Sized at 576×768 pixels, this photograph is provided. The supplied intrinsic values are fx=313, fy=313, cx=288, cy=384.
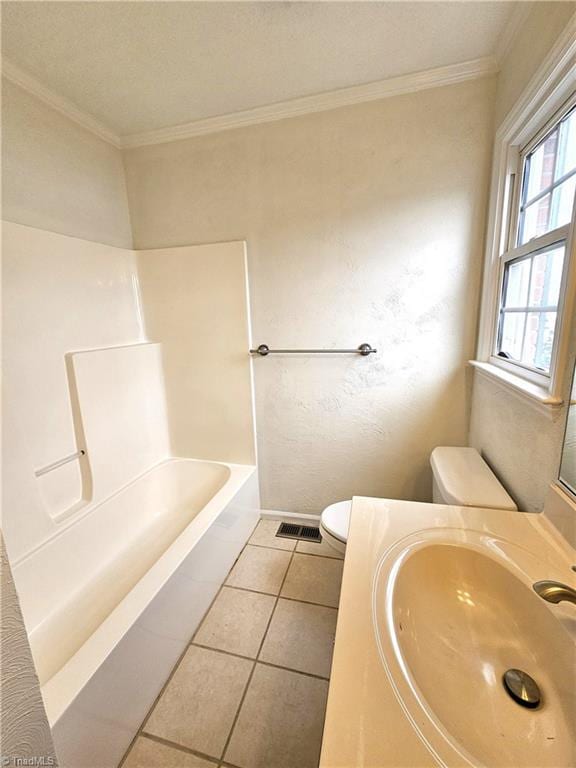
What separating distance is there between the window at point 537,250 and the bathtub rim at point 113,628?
1.54 metres

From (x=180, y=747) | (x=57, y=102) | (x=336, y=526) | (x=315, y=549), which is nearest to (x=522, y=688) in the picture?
(x=336, y=526)

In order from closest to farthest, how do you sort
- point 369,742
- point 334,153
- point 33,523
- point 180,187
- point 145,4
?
point 369,742, point 145,4, point 33,523, point 334,153, point 180,187

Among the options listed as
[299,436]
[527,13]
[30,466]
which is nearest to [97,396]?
[30,466]

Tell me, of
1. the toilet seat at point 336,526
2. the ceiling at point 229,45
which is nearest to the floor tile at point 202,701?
the toilet seat at point 336,526

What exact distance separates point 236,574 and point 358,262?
72.6 inches

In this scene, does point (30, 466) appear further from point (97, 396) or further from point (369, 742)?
point (369, 742)

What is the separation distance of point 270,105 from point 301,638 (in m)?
2.60

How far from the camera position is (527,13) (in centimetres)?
112

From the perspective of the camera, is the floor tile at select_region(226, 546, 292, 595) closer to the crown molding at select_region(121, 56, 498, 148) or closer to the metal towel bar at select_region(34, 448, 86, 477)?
the metal towel bar at select_region(34, 448, 86, 477)

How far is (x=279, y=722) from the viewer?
1.11m

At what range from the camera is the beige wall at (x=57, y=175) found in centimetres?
139

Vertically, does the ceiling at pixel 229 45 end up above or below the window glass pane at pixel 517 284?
above

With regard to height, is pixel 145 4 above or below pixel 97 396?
above

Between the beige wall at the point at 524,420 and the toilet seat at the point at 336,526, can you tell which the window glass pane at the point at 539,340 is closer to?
the beige wall at the point at 524,420
